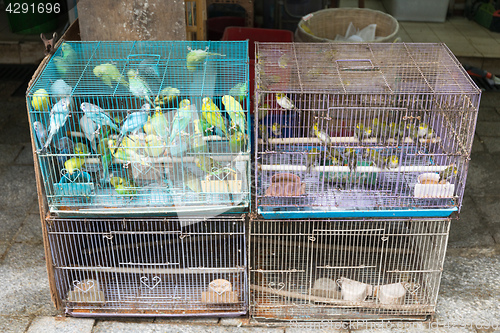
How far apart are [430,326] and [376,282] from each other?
0.46 meters

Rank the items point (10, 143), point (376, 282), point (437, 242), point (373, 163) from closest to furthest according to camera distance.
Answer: point (373, 163)
point (437, 242)
point (376, 282)
point (10, 143)

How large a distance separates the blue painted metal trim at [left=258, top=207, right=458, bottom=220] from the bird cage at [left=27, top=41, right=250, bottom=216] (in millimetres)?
209

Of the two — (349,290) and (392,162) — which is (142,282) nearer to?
(349,290)

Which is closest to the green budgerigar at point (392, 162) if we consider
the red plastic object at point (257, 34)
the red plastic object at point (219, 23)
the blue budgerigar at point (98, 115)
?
the blue budgerigar at point (98, 115)

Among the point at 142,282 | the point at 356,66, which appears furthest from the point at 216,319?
the point at 356,66

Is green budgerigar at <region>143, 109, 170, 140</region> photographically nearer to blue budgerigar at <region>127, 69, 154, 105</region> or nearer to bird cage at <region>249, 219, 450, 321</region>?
blue budgerigar at <region>127, 69, 154, 105</region>

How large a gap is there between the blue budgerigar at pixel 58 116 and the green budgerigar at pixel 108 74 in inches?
12.7

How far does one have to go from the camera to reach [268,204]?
3432 mm

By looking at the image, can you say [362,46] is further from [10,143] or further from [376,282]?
[10,143]

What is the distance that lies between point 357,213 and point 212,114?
108 centimetres

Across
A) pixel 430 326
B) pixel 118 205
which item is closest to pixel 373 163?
pixel 430 326

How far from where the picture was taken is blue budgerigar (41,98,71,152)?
3.20 meters

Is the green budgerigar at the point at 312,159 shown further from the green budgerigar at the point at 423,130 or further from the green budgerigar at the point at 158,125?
the green budgerigar at the point at 158,125

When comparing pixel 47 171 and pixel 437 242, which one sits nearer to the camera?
pixel 47 171
